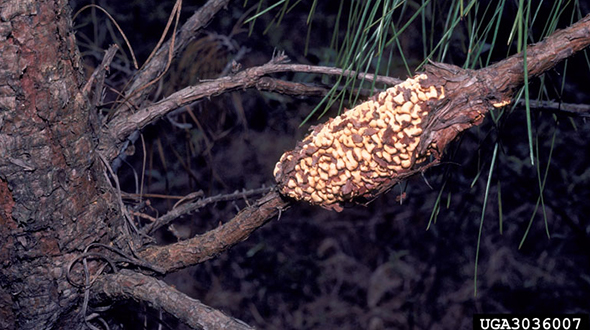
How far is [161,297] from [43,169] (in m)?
0.11

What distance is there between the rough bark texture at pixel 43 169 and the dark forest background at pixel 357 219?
1.20 ft

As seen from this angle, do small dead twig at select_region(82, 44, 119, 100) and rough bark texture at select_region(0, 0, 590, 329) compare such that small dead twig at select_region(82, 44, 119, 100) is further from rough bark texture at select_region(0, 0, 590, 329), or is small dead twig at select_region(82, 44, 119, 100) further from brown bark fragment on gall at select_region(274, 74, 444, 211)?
brown bark fragment on gall at select_region(274, 74, 444, 211)

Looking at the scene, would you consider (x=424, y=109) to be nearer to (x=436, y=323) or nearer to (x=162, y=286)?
(x=162, y=286)

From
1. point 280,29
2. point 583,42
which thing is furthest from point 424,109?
point 280,29

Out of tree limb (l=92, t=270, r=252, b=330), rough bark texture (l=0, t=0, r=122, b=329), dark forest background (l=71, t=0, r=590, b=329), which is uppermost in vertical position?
rough bark texture (l=0, t=0, r=122, b=329)

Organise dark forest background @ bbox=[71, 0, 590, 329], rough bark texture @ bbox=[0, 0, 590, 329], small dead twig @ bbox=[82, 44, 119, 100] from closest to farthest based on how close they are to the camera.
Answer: rough bark texture @ bbox=[0, 0, 590, 329] < small dead twig @ bbox=[82, 44, 119, 100] < dark forest background @ bbox=[71, 0, 590, 329]

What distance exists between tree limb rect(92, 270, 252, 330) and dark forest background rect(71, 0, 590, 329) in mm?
367

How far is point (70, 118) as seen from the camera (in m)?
0.33

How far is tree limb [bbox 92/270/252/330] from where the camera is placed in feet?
1.03

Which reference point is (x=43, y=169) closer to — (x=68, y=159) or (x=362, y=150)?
(x=68, y=159)

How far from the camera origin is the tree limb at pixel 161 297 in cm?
31

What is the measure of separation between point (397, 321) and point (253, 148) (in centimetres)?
35

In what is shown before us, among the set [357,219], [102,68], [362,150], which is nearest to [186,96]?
[102,68]

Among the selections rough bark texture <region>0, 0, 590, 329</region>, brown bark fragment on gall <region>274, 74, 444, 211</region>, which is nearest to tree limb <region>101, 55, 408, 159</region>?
rough bark texture <region>0, 0, 590, 329</region>
